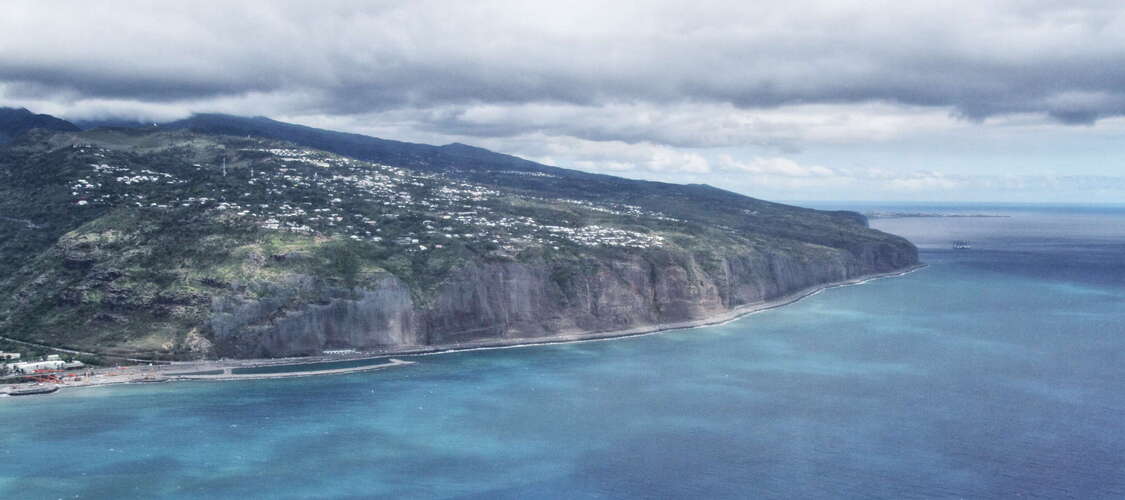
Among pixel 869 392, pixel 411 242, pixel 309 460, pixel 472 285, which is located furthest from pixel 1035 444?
pixel 411 242

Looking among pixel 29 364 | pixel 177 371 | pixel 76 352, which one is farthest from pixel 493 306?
pixel 29 364

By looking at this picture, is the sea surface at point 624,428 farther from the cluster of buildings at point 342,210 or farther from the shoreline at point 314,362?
the cluster of buildings at point 342,210

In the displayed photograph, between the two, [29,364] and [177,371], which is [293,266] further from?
[29,364]

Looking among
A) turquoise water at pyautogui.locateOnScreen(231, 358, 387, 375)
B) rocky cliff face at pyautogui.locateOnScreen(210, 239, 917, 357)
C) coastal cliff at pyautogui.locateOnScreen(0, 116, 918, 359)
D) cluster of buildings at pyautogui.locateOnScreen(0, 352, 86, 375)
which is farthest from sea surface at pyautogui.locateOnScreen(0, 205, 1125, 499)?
coastal cliff at pyautogui.locateOnScreen(0, 116, 918, 359)

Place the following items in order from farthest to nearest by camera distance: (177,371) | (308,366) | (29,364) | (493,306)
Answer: (493,306), (308,366), (177,371), (29,364)

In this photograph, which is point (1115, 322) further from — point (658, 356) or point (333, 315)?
point (333, 315)

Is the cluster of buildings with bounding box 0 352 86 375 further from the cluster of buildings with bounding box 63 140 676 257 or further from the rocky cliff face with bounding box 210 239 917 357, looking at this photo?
the cluster of buildings with bounding box 63 140 676 257
